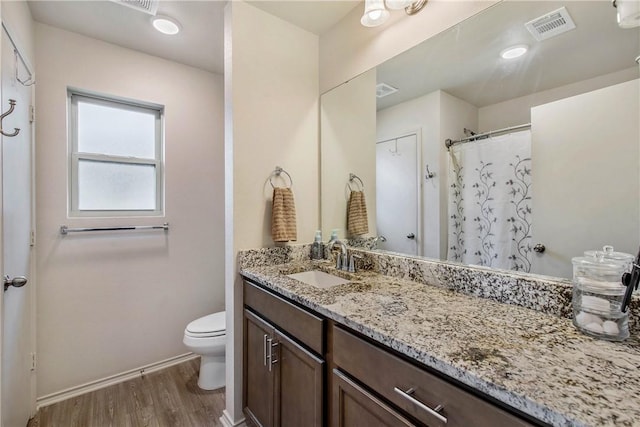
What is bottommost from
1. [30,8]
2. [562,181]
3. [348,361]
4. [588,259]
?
[348,361]

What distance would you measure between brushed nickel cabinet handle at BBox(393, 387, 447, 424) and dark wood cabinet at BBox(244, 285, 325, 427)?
0.37 metres

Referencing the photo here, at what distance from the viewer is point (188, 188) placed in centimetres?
235

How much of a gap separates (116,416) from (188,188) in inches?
62.9

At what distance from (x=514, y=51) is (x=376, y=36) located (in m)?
0.73

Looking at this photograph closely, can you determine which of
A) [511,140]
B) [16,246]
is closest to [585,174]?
[511,140]

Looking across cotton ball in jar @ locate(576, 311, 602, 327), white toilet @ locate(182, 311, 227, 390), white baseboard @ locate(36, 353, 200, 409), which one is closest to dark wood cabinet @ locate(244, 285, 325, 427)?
white toilet @ locate(182, 311, 227, 390)

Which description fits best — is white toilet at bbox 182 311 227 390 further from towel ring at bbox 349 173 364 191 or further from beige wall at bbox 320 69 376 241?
towel ring at bbox 349 173 364 191

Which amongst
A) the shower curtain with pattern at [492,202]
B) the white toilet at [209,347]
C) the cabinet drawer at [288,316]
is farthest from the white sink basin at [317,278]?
the white toilet at [209,347]

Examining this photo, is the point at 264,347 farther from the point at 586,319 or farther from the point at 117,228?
the point at 117,228

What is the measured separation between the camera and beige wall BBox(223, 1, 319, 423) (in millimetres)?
1582

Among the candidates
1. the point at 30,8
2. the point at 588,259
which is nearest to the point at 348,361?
the point at 588,259

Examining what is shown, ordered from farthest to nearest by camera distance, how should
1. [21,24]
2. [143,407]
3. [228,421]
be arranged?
[143,407], [228,421], [21,24]

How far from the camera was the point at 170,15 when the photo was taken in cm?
171

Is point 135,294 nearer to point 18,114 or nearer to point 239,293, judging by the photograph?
point 239,293
